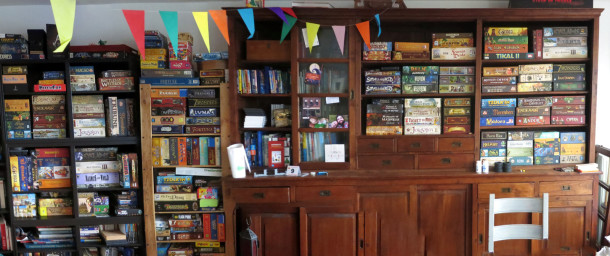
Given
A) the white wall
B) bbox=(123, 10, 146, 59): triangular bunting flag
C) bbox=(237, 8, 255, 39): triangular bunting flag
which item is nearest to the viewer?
bbox=(123, 10, 146, 59): triangular bunting flag

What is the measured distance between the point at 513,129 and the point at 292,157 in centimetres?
177

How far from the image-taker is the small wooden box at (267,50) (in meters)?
2.95

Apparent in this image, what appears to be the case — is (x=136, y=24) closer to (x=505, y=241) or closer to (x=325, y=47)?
(x=325, y=47)

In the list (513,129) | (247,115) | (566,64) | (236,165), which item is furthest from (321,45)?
(566,64)

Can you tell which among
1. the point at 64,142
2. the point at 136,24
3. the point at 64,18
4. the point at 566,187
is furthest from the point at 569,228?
the point at 64,142

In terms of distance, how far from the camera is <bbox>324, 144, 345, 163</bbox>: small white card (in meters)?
3.06

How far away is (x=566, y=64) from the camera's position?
303 cm

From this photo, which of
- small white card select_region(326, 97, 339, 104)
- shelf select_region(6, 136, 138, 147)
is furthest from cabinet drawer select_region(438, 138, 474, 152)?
shelf select_region(6, 136, 138, 147)

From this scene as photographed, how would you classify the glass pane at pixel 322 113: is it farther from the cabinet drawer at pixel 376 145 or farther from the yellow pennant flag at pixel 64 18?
the yellow pennant flag at pixel 64 18

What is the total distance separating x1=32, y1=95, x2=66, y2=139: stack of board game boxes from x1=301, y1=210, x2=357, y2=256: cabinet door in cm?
197

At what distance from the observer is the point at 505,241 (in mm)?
2982

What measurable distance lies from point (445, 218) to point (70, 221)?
2.83m

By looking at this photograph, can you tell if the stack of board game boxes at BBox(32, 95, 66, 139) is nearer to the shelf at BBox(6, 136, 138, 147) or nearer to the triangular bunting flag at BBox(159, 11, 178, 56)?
the shelf at BBox(6, 136, 138, 147)

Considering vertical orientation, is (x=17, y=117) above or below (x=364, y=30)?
below
